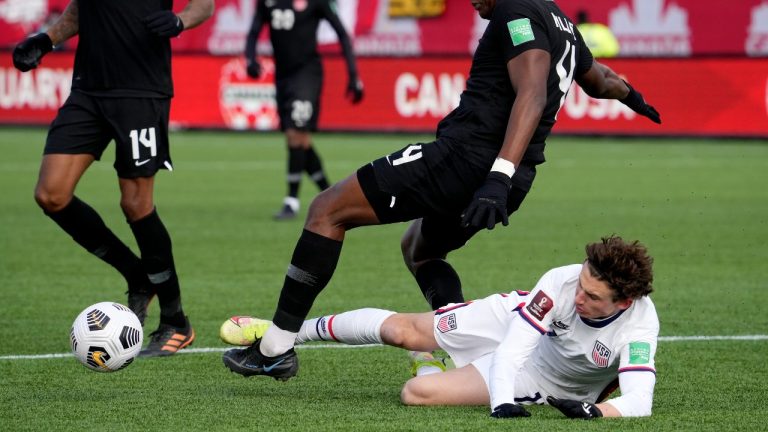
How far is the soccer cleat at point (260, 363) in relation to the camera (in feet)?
18.6

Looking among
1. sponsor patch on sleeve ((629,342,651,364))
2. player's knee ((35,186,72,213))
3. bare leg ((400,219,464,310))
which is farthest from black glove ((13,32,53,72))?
sponsor patch on sleeve ((629,342,651,364))

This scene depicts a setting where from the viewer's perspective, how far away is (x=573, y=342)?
17.2 feet

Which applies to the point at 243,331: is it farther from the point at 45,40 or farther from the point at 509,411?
the point at 45,40

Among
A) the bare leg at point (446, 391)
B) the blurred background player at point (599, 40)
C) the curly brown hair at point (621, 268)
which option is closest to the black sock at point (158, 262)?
the bare leg at point (446, 391)

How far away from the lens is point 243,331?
6039 mm

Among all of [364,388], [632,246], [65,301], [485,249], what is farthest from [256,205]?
[632,246]

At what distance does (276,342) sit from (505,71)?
1461 millimetres

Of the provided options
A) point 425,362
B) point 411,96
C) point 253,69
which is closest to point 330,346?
point 425,362

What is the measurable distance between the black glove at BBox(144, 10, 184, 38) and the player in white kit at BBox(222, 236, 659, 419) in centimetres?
187

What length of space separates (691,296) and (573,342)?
3.39 metres

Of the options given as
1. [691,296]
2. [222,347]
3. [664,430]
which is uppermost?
[664,430]

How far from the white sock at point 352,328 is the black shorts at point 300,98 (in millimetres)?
7032

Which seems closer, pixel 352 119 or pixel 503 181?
pixel 503 181

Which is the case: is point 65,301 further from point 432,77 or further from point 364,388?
point 432,77
